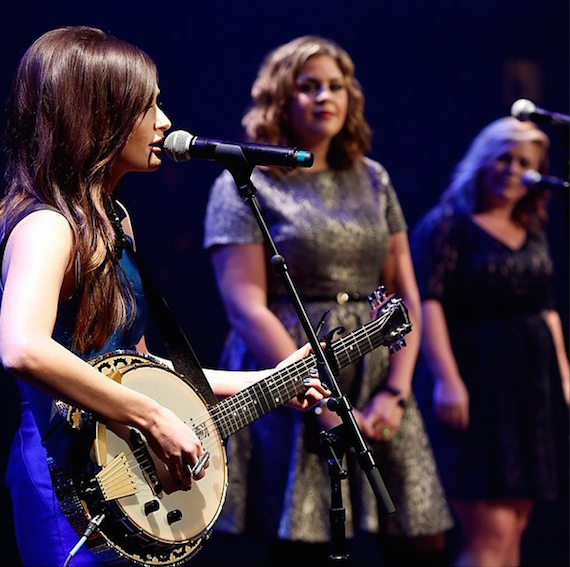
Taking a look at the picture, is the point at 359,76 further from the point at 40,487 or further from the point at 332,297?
the point at 40,487

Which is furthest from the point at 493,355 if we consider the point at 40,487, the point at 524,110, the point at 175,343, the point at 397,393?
the point at 40,487

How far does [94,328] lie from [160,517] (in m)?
0.45

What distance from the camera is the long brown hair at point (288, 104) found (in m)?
3.58

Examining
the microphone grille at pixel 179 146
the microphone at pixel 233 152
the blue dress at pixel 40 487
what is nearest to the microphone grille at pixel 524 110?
the microphone at pixel 233 152

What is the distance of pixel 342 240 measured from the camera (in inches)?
137

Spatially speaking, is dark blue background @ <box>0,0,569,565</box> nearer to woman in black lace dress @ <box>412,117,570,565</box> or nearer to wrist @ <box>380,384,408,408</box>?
woman in black lace dress @ <box>412,117,570,565</box>

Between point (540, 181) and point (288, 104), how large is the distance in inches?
36.7

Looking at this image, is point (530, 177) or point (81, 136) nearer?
point (81, 136)

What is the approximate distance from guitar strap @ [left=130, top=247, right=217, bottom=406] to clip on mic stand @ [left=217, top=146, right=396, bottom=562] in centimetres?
38

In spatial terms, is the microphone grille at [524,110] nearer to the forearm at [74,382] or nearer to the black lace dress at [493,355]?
the black lace dress at [493,355]

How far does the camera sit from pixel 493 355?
420 cm

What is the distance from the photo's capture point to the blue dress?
2.35m

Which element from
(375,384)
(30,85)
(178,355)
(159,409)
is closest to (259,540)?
(375,384)

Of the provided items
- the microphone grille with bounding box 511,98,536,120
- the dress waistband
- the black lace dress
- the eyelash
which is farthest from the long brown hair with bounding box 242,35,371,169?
the black lace dress
